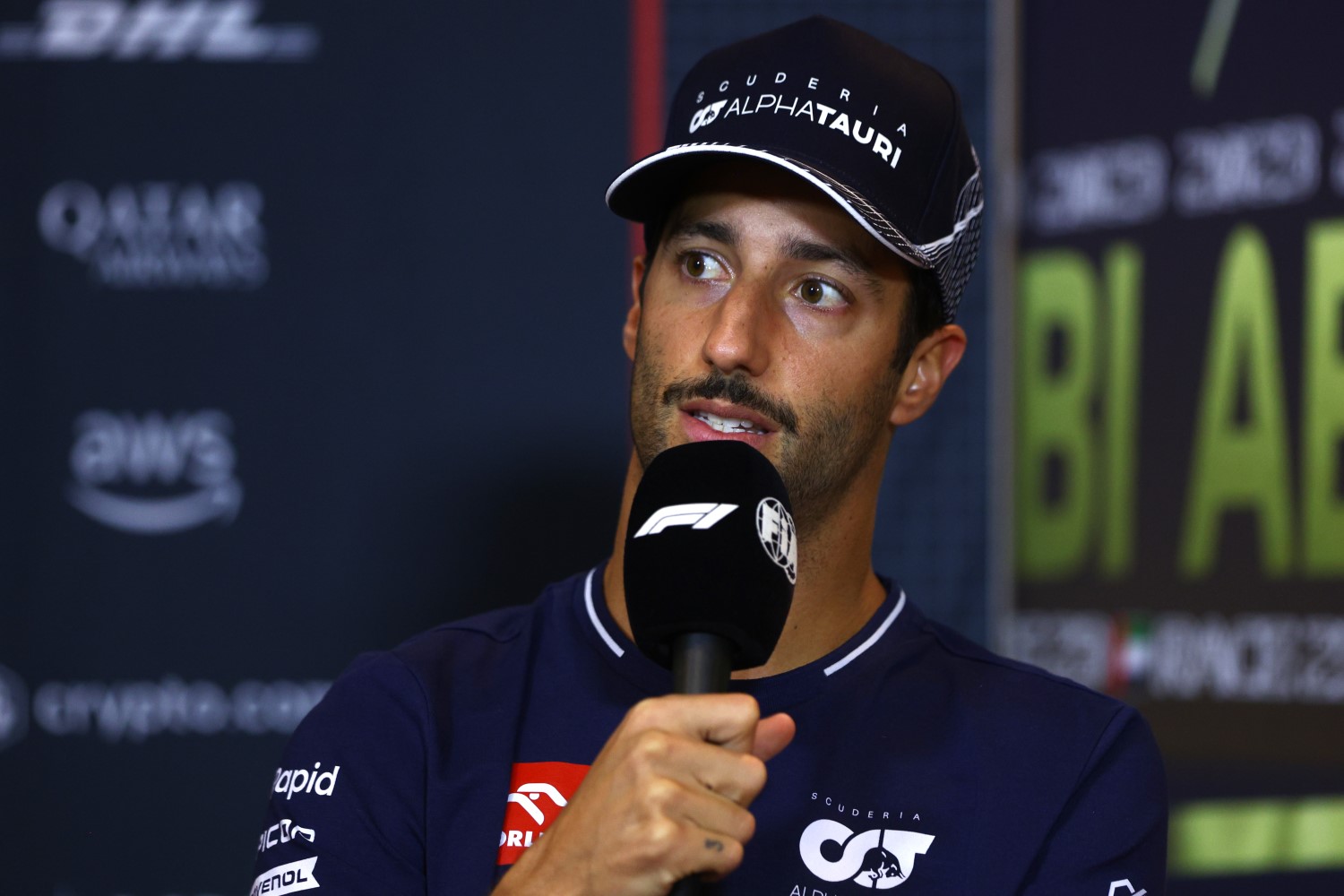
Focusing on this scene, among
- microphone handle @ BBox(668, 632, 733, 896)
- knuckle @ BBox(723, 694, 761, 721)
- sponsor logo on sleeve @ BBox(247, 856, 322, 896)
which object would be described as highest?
microphone handle @ BBox(668, 632, 733, 896)

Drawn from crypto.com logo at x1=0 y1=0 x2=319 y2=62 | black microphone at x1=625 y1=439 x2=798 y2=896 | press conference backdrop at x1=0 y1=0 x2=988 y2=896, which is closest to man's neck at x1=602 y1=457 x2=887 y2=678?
black microphone at x1=625 y1=439 x2=798 y2=896

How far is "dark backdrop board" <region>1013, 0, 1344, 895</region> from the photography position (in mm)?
1907

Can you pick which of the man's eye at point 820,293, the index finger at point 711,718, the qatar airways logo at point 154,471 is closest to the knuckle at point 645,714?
the index finger at point 711,718

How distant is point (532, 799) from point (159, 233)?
1.18 meters

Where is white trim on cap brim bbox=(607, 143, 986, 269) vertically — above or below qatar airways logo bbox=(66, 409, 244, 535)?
above

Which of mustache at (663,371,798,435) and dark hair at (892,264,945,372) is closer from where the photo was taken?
mustache at (663,371,798,435)

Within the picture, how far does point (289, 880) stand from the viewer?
1.04 meters

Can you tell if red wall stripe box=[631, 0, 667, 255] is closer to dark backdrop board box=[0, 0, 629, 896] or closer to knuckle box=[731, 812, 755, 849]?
dark backdrop board box=[0, 0, 629, 896]

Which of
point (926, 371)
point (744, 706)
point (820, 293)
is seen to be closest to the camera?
point (744, 706)

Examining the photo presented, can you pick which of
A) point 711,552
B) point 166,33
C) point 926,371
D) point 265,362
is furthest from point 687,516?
point 166,33

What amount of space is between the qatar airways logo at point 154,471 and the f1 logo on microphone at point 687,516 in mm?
1195

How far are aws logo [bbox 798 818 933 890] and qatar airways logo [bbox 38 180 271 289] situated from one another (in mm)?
1243

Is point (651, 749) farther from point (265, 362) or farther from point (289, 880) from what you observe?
point (265, 362)

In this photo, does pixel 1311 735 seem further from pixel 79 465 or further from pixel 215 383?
pixel 79 465
